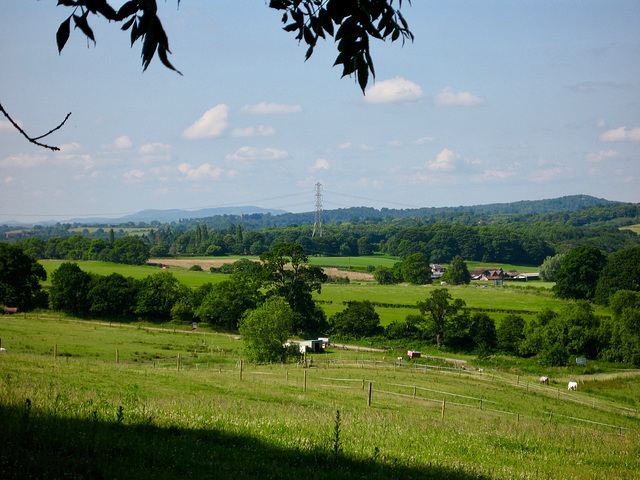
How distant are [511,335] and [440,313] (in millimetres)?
→ 8285

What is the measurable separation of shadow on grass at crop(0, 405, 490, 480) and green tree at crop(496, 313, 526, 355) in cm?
5548

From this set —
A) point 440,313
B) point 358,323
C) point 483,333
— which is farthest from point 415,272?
point 483,333

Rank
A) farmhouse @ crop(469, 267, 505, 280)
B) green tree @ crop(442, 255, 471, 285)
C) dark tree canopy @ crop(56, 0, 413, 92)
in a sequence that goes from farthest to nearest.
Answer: farmhouse @ crop(469, 267, 505, 280) < green tree @ crop(442, 255, 471, 285) < dark tree canopy @ crop(56, 0, 413, 92)

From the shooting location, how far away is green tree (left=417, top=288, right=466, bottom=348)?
6222 cm

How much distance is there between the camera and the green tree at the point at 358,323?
223 feet

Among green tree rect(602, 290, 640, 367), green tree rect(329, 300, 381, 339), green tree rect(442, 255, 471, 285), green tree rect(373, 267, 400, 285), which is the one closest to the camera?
green tree rect(602, 290, 640, 367)

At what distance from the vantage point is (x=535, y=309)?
258ft

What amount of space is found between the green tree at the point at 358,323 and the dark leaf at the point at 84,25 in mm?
65434

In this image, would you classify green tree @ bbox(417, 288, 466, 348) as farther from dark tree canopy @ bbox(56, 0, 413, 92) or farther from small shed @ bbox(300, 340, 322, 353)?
dark tree canopy @ bbox(56, 0, 413, 92)

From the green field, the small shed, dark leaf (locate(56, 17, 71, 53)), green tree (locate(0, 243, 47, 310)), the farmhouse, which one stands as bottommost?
the small shed

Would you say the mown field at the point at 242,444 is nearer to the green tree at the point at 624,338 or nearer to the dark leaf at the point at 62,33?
the dark leaf at the point at 62,33

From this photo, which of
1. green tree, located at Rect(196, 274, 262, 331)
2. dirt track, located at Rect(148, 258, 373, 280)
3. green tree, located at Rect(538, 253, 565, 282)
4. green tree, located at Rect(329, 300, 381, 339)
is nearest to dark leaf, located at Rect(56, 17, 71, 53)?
green tree, located at Rect(196, 274, 262, 331)

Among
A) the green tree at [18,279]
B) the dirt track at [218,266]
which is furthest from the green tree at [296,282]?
the dirt track at [218,266]

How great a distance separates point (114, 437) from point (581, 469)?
7515 millimetres
